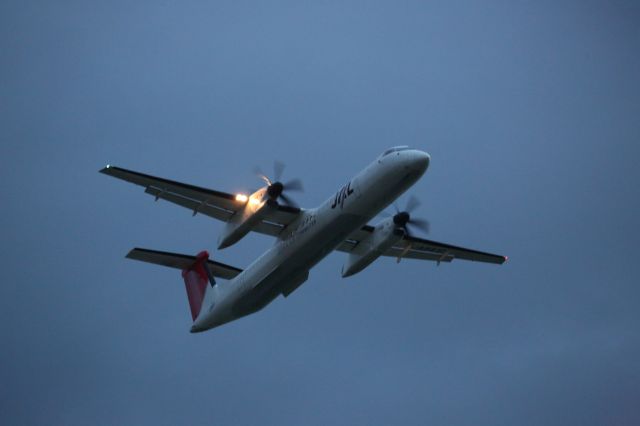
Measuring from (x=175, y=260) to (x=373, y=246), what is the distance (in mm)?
7617

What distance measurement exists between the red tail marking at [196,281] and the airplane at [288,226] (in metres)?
0.08

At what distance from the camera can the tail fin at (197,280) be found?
97.6 feet

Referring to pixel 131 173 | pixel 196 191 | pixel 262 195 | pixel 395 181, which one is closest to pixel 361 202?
pixel 395 181

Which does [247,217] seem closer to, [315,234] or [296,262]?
[296,262]

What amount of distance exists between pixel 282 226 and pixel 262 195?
5.93ft

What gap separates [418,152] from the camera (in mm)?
23047

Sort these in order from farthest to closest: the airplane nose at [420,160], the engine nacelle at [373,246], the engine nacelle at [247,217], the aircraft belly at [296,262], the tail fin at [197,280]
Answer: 1. the tail fin at [197,280]
2. the engine nacelle at [373,246]
3. the engine nacelle at [247,217]
4. the aircraft belly at [296,262]
5. the airplane nose at [420,160]

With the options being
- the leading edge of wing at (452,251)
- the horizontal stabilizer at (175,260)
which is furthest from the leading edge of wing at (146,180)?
the leading edge of wing at (452,251)

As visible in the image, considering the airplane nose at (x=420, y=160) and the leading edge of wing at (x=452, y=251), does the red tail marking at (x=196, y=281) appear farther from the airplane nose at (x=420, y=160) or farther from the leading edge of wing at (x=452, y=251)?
the airplane nose at (x=420, y=160)

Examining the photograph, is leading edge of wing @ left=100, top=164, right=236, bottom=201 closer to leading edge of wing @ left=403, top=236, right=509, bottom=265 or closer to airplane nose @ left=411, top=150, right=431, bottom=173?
airplane nose @ left=411, top=150, right=431, bottom=173

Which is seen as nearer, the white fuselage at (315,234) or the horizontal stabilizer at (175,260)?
the white fuselage at (315,234)

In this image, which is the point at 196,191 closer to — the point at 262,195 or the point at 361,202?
the point at 262,195

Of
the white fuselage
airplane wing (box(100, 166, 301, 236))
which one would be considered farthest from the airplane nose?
airplane wing (box(100, 166, 301, 236))

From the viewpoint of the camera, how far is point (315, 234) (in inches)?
964
